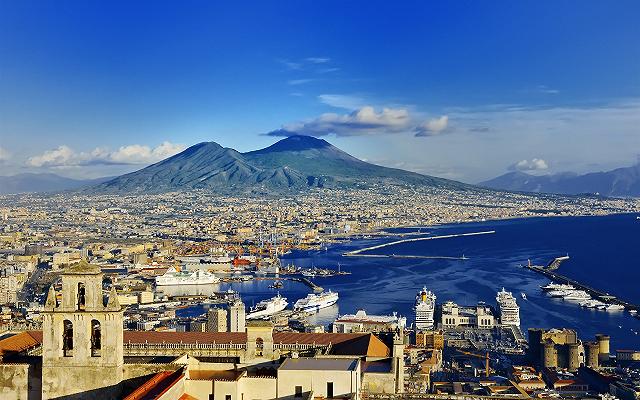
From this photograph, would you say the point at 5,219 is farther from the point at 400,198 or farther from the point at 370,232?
the point at 400,198

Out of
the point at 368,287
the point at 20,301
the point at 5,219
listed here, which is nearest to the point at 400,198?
the point at 5,219

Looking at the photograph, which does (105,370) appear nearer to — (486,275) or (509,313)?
(509,313)

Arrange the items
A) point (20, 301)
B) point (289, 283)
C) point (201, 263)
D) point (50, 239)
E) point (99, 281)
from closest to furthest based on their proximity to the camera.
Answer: point (99, 281)
point (20, 301)
point (289, 283)
point (201, 263)
point (50, 239)

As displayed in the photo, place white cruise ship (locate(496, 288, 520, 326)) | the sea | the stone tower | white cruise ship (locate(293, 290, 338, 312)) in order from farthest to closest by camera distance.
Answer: white cruise ship (locate(293, 290, 338, 312)) < the sea < white cruise ship (locate(496, 288, 520, 326)) < the stone tower

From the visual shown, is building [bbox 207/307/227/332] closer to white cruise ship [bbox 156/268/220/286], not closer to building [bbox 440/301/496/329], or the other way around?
building [bbox 440/301/496/329]

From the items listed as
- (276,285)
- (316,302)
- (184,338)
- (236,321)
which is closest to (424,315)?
(316,302)

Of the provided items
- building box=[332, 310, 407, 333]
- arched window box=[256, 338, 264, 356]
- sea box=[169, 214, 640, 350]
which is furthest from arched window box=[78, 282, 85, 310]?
sea box=[169, 214, 640, 350]
